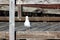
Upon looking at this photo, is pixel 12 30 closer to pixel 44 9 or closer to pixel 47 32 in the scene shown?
pixel 47 32

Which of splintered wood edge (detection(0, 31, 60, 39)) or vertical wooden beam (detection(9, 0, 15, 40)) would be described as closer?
vertical wooden beam (detection(9, 0, 15, 40))

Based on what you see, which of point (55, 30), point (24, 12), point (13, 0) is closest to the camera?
point (13, 0)

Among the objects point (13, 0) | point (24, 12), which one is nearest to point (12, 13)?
point (13, 0)

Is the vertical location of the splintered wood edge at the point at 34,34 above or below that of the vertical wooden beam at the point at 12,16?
below

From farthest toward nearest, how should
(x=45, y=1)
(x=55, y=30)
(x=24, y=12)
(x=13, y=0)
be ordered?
(x=24, y=12) → (x=55, y=30) → (x=45, y=1) → (x=13, y=0)

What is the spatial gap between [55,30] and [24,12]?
1914 millimetres

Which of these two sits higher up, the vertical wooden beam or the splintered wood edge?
the vertical wooden beam

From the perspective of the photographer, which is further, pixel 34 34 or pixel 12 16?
pixel 34 34

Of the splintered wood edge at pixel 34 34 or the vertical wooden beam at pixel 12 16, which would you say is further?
the splintered wood edge at pixel 34 34

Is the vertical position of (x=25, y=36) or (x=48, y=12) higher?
→ (x=48, y=12)

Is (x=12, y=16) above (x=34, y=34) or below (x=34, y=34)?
above

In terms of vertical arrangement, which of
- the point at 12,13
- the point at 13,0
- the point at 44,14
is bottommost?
the point at 12,13

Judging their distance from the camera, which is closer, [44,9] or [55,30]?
[55,30]

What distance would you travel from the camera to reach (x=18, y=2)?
2.58 metres
